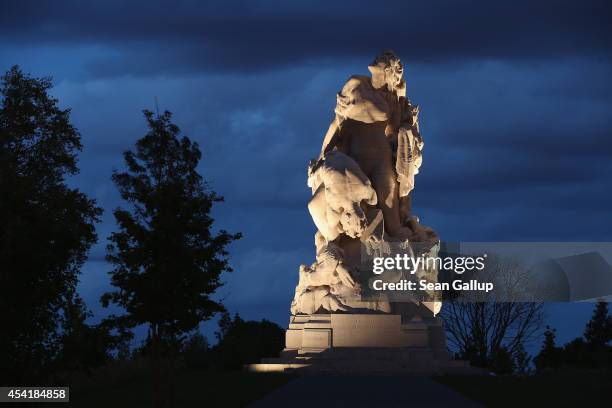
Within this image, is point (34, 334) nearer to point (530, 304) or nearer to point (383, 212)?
point (383, 212)

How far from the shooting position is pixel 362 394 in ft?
82.1

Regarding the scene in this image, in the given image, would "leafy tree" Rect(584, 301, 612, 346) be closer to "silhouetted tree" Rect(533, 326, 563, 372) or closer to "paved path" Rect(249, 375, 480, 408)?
"silhouetted tree" Rect(533, 326, 563, 372)

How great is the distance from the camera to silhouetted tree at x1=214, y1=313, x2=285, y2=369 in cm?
3838

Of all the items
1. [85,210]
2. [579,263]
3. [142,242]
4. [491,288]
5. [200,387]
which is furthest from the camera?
[491,288]

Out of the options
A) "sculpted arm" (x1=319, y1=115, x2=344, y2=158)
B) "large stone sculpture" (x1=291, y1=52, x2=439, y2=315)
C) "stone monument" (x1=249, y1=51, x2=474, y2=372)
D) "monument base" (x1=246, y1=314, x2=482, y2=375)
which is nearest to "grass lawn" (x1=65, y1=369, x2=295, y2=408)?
"monument base" (x1=246, y1=314, x2=482, y2=375)

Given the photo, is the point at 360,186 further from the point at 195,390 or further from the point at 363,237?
the point at 195,390

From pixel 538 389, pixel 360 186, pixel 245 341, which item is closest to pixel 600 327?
pixel 245 341

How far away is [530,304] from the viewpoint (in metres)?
52.2

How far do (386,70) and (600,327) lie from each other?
23866 mm

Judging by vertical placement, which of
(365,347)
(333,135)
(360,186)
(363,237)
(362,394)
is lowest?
(362,394)

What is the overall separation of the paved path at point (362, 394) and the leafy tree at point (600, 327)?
27.8 metres

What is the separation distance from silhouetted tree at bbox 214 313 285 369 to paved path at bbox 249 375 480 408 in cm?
833

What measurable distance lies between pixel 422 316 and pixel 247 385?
9767mm

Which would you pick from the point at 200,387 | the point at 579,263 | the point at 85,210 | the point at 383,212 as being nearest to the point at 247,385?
the point at 200,387
